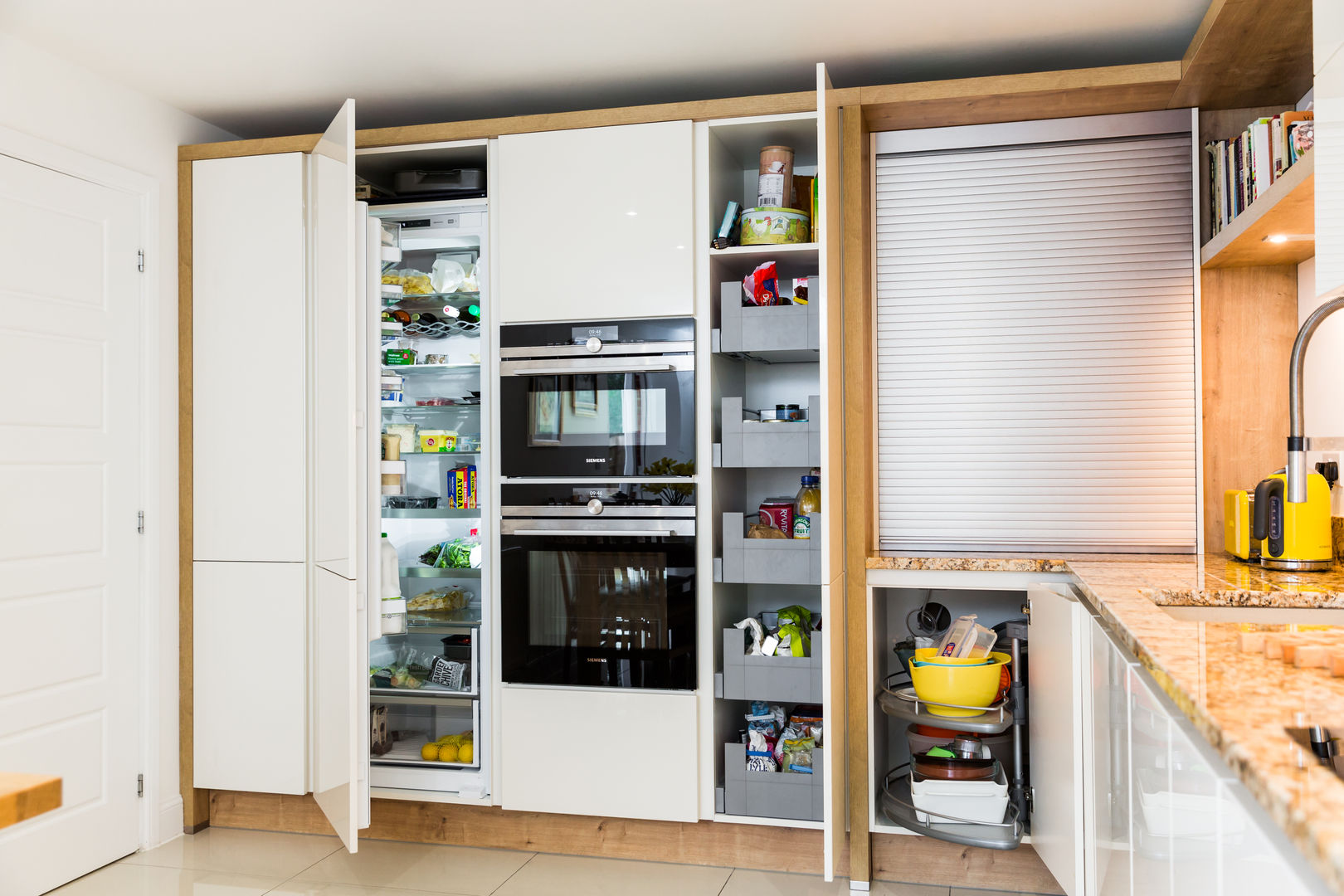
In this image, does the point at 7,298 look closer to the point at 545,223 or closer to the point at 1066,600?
the point at 545,223

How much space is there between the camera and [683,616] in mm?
2816

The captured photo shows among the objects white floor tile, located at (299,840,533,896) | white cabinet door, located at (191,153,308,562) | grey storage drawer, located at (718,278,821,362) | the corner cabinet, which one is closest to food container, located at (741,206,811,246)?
grey storage drawer, located at (718,278,821,362)

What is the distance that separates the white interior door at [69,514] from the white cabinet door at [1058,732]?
2.68 meters

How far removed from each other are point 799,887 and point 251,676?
1.83 m

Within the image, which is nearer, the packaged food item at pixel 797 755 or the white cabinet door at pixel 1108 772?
the white cabinet door at pixel 1108 772

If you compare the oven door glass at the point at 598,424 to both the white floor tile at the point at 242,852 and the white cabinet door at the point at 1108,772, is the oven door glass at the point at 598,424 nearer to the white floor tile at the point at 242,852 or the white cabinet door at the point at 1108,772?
the white cabinet door at the point at 1108,772

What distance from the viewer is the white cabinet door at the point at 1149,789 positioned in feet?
4.26

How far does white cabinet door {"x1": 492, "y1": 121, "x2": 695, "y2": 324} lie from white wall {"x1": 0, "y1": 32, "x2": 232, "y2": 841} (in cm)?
113

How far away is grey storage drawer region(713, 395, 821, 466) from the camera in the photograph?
277 centimetres

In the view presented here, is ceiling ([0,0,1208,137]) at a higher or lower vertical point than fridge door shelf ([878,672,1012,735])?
higher

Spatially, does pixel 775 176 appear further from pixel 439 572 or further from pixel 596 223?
pixel 439 572

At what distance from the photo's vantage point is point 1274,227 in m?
2.29

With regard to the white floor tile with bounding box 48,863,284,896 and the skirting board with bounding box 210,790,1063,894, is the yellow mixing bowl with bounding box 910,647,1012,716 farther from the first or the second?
the white floor tile with bounding box 48,863,284,896

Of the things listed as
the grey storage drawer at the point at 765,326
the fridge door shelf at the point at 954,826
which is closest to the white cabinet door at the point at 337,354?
the grey storage drawer at the point at 765,326
